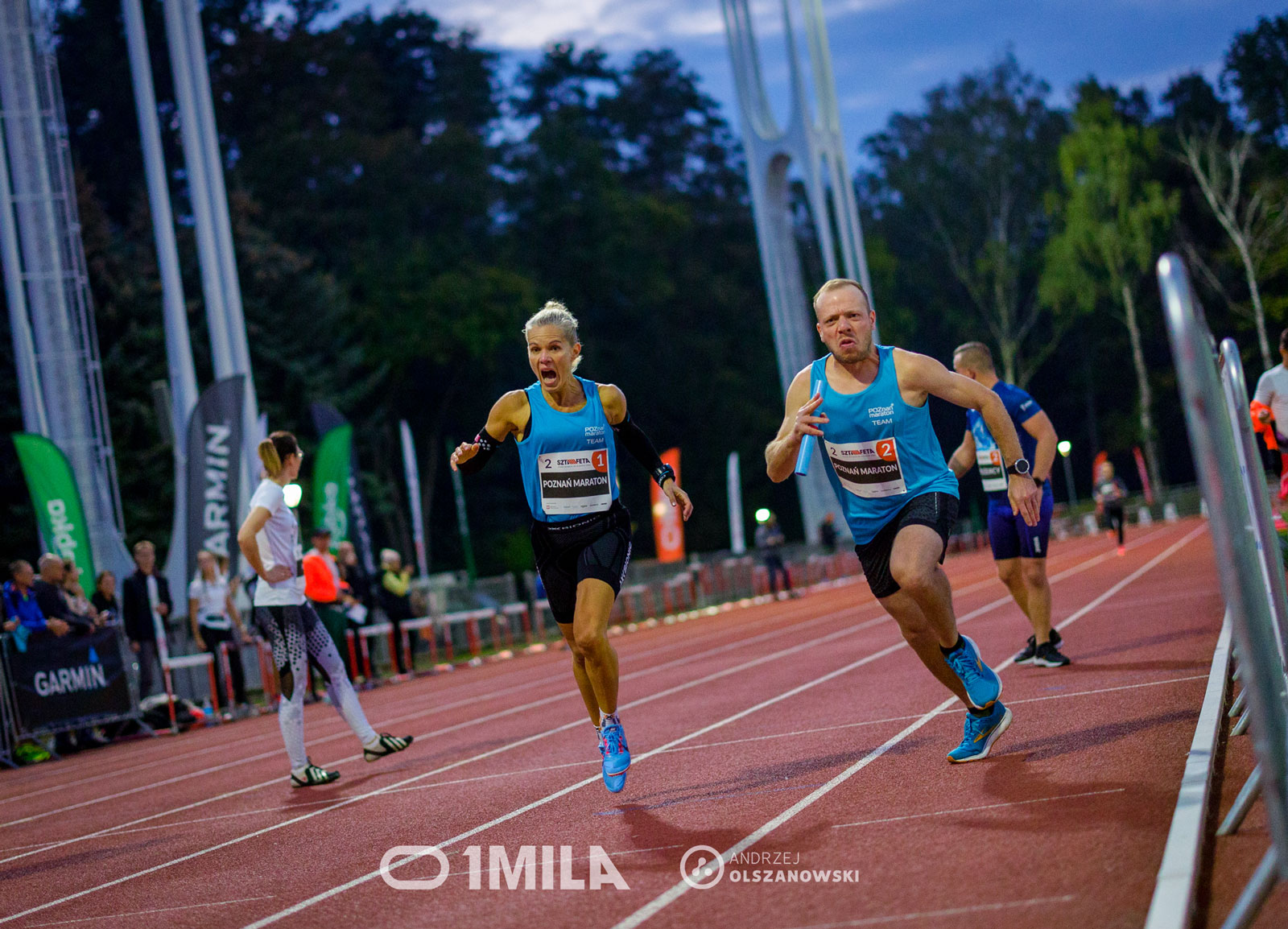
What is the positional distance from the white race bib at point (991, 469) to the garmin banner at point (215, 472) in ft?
39.2

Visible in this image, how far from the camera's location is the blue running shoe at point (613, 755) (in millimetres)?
6145

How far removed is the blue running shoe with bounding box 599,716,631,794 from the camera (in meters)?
6.14

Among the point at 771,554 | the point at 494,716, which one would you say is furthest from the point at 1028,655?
the point at 771,554

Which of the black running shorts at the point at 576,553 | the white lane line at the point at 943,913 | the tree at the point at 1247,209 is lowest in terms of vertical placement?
the white lane line at the point at 943,913

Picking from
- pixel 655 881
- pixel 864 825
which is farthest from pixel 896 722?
pixel 655 881

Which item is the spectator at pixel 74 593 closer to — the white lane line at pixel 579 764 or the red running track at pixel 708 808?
the red running track at pixel 708 808

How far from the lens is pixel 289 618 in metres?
8.41

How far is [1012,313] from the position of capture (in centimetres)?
5938

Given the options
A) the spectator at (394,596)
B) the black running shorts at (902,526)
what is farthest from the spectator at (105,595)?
the black running shorts at (902,526)

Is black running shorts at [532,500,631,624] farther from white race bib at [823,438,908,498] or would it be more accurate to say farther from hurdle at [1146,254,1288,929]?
hurdle at [1146,254,1288,929]

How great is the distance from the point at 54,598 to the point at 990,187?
52.7 metres

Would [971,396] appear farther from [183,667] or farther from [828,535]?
[828,535]

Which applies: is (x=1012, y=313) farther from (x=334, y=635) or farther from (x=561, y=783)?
(x=561, y=783)
